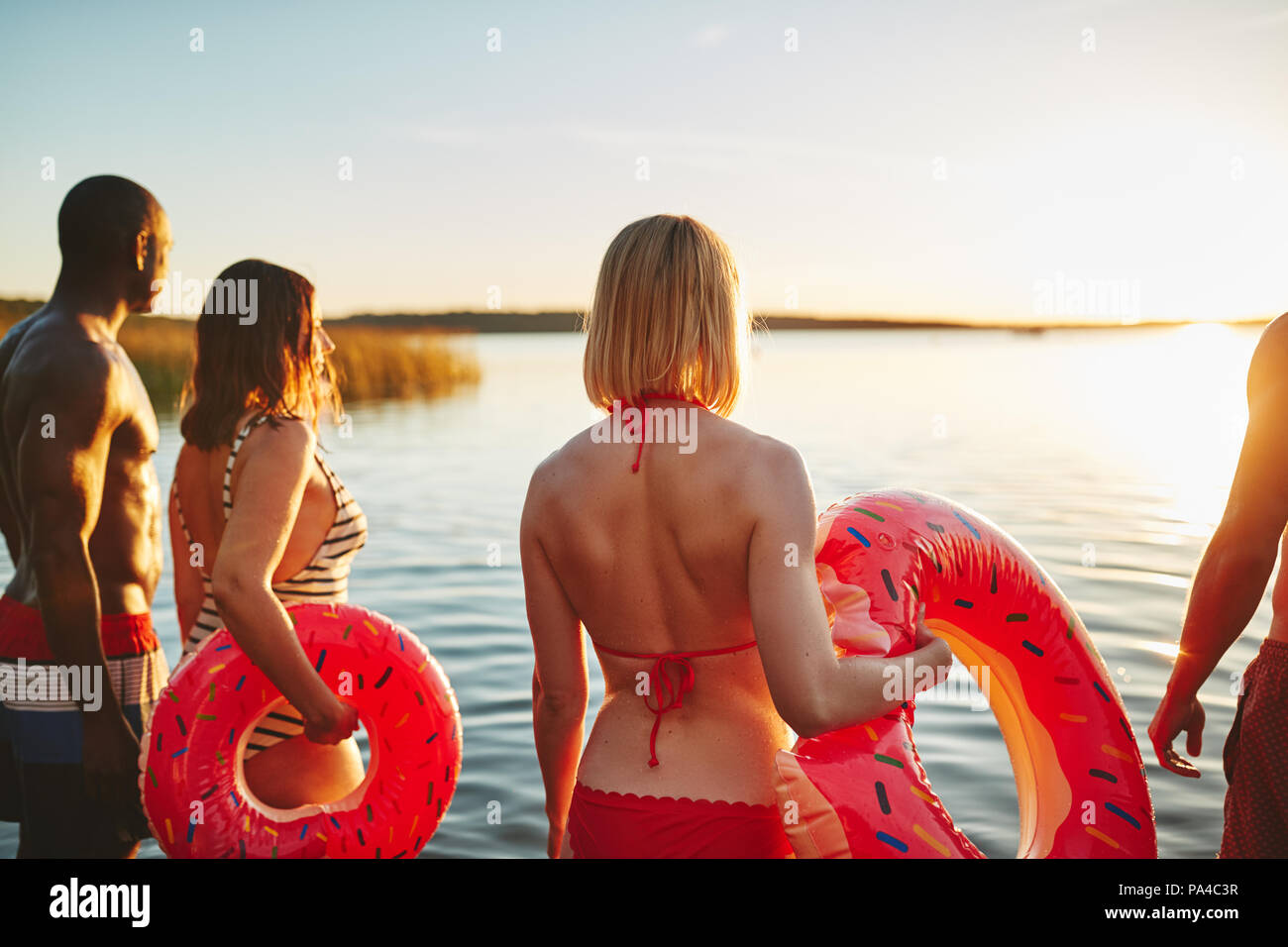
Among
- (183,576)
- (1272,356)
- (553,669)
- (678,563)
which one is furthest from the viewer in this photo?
(183,576)

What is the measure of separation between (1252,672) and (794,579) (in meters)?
1.23

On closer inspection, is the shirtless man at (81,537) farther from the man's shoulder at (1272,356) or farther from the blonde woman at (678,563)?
the man's shoulder at (1272,356)

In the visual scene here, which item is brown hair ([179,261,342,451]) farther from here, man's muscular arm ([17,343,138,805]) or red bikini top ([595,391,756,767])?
red bikini top ([595,391,756,767])

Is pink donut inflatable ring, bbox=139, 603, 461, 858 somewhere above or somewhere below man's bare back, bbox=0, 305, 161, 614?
below

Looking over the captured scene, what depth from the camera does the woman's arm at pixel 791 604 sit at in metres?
1.84

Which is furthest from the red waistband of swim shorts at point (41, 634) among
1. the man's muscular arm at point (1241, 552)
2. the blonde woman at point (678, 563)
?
the man's muscular arm at point (1241, 552)

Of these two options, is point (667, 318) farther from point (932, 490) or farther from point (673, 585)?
point (932, 490)

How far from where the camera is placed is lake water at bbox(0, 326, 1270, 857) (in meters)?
4.81

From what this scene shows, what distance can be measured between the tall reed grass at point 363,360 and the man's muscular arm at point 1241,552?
16484mm

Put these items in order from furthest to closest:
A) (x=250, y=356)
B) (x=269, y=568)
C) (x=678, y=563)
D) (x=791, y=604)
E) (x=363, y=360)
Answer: (x=363, y=360) < (x=250, y=356) < (x=269, y=568) < (x=678, y=563) < (x=791, y=604)

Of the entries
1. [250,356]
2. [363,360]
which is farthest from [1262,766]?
[363,360]

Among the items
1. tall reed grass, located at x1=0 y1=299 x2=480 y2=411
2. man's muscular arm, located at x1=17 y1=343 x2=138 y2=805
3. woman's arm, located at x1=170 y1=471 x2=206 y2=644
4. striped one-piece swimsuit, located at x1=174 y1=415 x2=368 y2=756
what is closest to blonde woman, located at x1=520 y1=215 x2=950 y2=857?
striped one-piece swimsuit, located at x1=174 y1=415 x2=368 y2=756

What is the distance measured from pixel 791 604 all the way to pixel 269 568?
122 centimetres

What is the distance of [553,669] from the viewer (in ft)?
7.07
